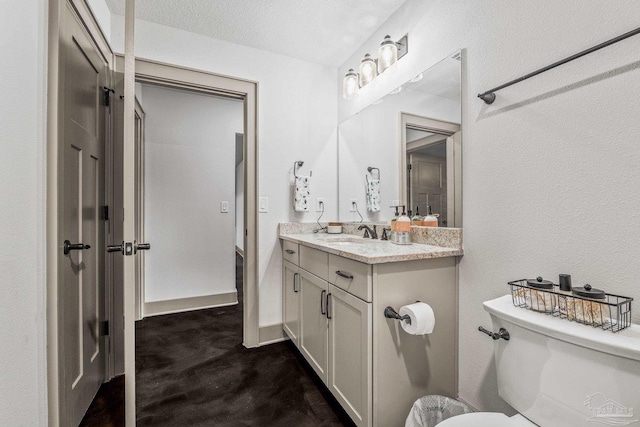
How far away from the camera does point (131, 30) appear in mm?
1057

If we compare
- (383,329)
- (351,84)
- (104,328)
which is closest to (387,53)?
(351,84)

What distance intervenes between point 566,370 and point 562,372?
0.04 feet

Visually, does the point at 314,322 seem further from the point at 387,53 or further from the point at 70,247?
the point at 387,53

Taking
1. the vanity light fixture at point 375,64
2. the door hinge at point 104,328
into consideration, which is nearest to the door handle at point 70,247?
the door hinge at point 104,328

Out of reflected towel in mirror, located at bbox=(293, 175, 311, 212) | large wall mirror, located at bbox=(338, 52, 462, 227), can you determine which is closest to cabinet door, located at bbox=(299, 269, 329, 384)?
reflected towel in mirror, located at bbox=(293, 175, 311, 212)

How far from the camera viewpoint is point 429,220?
1612mm

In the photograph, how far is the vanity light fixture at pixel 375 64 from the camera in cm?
176

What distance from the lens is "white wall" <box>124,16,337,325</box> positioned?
212 centimetres

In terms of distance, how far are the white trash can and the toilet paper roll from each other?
1.11 feet

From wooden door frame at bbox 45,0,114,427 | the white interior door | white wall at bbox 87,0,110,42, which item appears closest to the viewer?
wooden door frame at bbox 45,0,114,427

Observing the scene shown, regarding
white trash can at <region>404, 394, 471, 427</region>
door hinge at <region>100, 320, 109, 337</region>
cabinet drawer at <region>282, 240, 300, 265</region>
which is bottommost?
white trash can at <region>404, 394, 471, 427</region>

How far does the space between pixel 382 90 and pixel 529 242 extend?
4.65ft

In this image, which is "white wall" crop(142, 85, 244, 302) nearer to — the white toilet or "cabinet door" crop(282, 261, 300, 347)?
"cabinet door" crop(282, 261, 300, 347)

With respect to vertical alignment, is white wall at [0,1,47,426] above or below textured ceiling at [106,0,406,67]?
below
